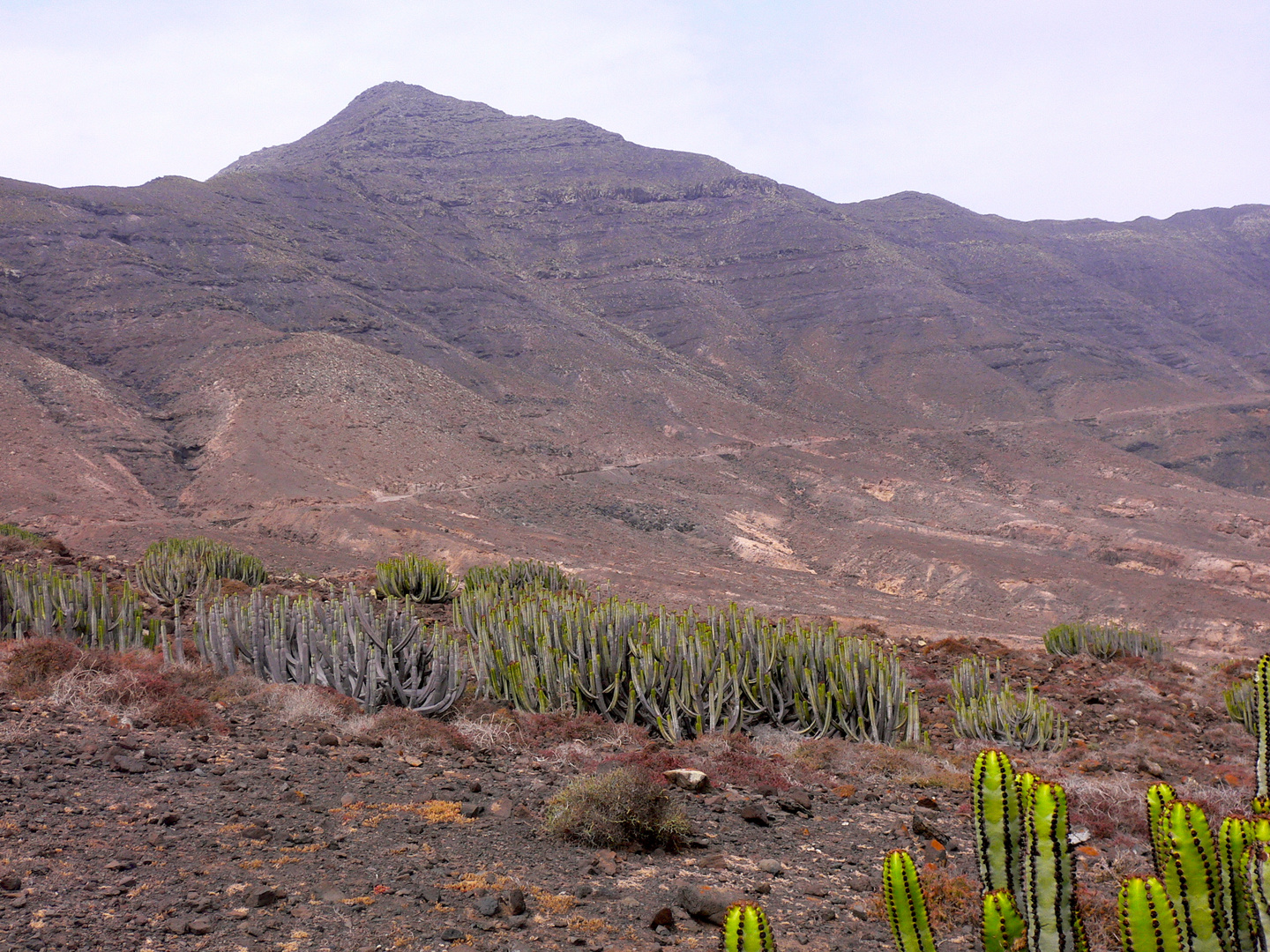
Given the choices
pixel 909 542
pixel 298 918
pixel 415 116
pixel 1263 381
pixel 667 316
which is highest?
pixel 415 116

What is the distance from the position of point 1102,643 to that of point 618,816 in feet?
41.8

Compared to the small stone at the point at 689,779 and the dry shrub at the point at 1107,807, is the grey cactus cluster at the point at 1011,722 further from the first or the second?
the small stone at the point at 689,779

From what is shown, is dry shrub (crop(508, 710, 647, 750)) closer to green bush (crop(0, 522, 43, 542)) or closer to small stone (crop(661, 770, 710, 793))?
small stone (crop(661, 770, 710, 793))

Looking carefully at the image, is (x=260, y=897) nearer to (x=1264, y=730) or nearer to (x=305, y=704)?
(x=305, y=704)

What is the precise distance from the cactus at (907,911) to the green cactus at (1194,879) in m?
0.75

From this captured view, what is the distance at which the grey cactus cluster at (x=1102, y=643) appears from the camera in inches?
581

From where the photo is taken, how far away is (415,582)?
15.0 metres

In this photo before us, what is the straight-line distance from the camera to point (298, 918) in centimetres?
386

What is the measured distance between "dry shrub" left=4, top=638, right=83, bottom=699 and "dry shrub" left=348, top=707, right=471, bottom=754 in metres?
2.33

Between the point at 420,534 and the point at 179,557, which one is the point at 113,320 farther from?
the point at 179,557

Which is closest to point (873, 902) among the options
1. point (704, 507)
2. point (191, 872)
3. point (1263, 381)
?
point (191, 872)

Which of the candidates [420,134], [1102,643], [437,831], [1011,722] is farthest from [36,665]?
[420,134]

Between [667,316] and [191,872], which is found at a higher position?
[667,316]

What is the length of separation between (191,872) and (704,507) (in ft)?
97.8
